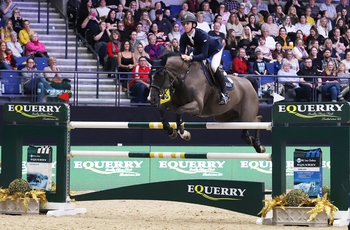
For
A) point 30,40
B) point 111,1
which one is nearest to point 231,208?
point 30,40

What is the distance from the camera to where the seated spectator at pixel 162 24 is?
16.8 m

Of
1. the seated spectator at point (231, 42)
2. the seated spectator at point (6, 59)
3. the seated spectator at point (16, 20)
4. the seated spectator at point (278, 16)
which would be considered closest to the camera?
the seated spectator at point (6, 59)

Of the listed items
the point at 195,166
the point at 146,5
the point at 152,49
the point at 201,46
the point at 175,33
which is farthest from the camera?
the point at 146,5

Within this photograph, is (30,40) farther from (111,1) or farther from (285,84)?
(285,84)

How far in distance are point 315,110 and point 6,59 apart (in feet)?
23.6

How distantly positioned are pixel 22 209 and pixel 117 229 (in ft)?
5.99

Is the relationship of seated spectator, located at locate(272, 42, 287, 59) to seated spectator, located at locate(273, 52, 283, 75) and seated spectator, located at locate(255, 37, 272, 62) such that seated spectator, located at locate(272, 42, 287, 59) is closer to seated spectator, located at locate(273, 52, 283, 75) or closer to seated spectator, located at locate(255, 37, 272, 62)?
seated spectator, located at locate(255, 37, 272, 62)

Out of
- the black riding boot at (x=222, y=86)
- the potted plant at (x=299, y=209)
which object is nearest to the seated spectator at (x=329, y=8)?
the black riding boot at (x=222, y=86)

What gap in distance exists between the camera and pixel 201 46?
32.5 feet

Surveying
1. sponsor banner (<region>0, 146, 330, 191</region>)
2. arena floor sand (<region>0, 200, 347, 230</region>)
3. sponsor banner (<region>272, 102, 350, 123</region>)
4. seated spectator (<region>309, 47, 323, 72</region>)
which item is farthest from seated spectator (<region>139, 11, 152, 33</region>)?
sponsor banner (<region>272, 102, 350, 123</region>)

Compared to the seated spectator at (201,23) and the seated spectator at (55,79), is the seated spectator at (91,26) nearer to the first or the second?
the seated spectator at (201,23)

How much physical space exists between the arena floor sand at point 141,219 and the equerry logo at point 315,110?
1.23 meters

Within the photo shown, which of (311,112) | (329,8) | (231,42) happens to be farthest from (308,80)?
(311,112)

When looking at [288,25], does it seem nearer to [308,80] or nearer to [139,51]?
[308,80]
